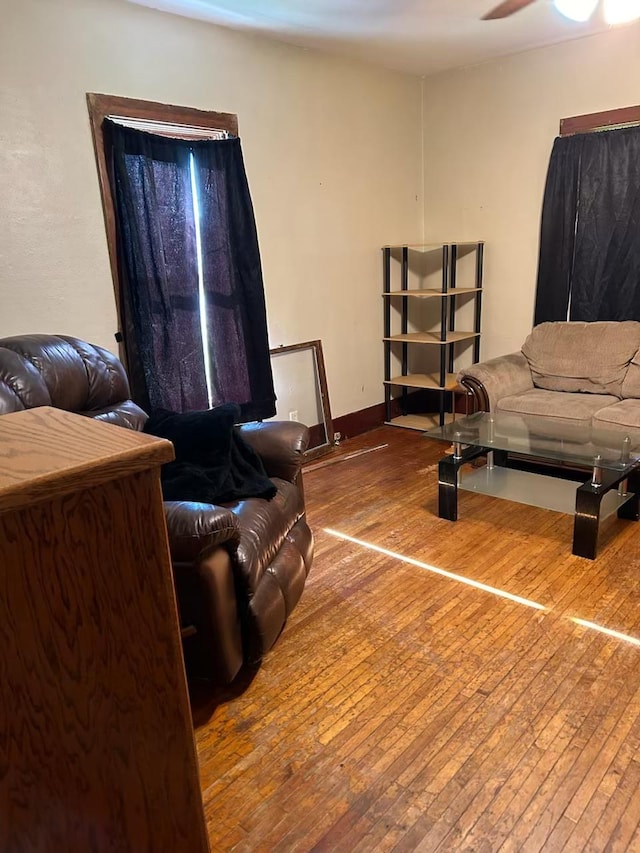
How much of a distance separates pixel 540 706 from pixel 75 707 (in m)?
1.56

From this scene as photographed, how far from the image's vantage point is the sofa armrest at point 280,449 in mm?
2498

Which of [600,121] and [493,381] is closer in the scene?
[493,381]

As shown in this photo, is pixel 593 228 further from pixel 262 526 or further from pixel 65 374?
pixel 65 374

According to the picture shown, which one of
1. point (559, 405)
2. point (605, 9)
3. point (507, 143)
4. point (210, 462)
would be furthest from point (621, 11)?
point (210, 462)

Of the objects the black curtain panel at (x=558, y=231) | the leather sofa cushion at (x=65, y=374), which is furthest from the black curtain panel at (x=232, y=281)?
the black curtain panel at (x=558, y=231)

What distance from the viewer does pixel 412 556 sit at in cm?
278

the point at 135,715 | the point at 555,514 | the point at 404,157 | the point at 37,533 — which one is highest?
the point at 404,157

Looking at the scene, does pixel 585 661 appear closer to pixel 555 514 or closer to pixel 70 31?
pixel 555 514

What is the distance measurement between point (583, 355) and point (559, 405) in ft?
1.68

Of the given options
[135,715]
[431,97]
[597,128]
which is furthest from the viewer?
[431,97]

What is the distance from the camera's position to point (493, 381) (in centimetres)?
375

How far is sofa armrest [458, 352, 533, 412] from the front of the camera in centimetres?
371

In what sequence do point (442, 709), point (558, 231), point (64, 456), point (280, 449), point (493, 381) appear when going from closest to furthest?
point (64, 456) < point (442, 709) < point (280, 449) < point (493, 381) < point (558, 231)

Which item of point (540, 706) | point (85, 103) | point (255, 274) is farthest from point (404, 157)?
point (540, 706)
